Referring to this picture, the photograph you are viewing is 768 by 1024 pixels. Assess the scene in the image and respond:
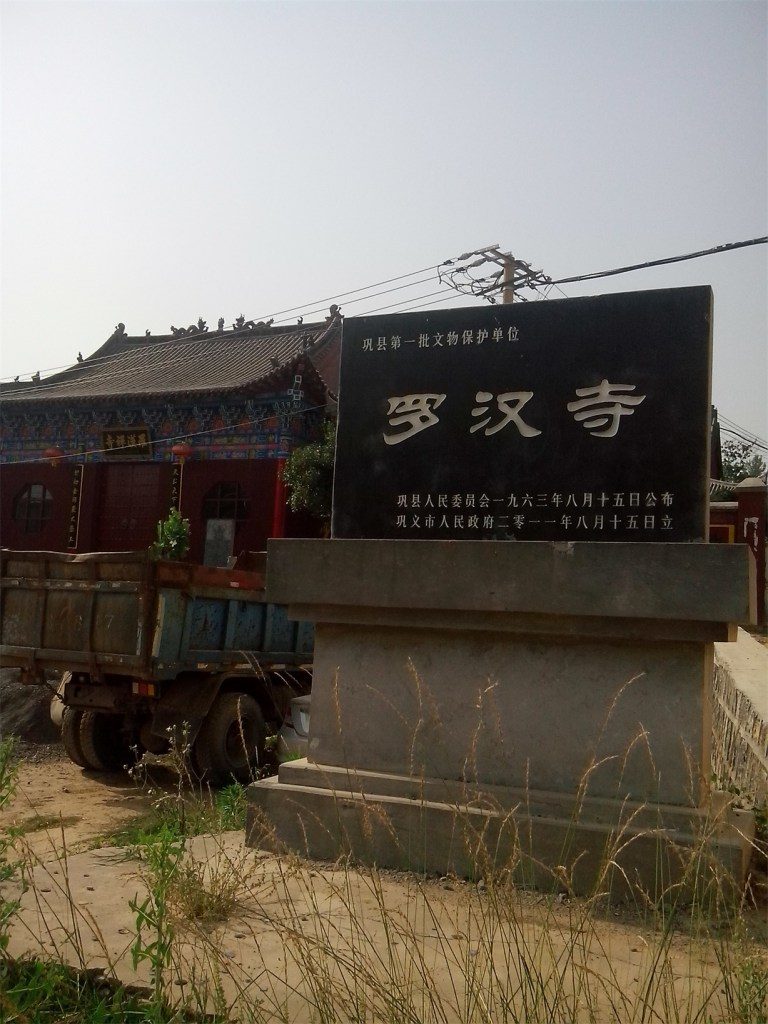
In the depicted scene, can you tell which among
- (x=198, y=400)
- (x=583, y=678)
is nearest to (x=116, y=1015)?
(x=583, y=678)

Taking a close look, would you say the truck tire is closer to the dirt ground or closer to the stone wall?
the stone wall

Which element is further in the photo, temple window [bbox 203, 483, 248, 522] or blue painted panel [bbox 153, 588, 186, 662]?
temple window [bbox 203, 483, 248, 522]

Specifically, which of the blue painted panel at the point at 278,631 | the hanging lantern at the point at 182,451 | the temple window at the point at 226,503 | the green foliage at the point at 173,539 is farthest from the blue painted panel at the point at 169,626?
the hanging lantern at the point at 182,451

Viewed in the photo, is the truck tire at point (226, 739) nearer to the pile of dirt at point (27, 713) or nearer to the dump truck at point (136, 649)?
the dump truck at point (136, 649)

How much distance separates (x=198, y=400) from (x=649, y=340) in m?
16.1

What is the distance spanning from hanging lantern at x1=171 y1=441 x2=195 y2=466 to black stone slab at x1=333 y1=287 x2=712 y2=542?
15048 mm

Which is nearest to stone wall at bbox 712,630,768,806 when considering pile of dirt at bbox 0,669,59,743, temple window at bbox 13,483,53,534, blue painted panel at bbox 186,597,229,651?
blue painted panel at bbox 186,597,229,651

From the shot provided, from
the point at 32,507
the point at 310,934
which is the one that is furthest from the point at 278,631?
the point at 32,507

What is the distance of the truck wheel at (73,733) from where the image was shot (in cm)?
885

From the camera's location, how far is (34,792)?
8.20 meters

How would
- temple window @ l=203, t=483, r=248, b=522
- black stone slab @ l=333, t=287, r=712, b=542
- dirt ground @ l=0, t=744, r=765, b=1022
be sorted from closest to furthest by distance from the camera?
dirt ground @ l=0, t=744, r=765, b=1022 < black stone slab @ l=333, t=287, r=712, b=542 < temple window @ l=203, t=483, r=248, b=522

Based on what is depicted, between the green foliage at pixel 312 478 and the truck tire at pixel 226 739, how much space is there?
8.61m

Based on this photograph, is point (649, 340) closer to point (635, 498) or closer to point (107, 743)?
point (635, 498)

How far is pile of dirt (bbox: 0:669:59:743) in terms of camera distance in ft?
35.0
